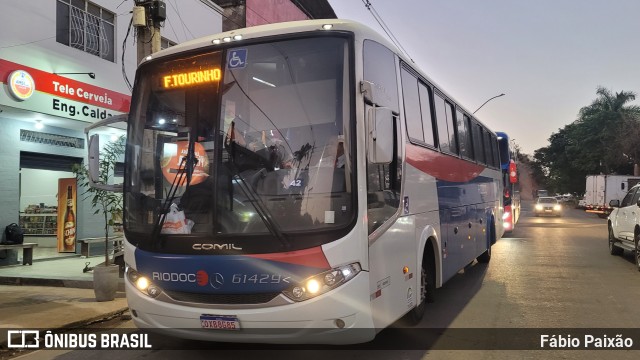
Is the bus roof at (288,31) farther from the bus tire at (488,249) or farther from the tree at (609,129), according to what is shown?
the tree at (609,129)

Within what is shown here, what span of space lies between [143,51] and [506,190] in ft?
46.8

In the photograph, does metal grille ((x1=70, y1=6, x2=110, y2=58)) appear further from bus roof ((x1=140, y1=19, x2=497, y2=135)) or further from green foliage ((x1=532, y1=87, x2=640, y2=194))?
green foliage ((x1=532, y1=87, x2=640, y2=194))

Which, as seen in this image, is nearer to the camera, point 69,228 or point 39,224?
point 69,228

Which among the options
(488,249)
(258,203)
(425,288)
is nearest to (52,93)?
(258,203)

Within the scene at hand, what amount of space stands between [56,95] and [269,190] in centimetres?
978

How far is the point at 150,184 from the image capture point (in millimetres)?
5059

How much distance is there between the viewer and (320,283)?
430 centimetres

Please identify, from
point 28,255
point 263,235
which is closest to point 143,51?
point 263,235

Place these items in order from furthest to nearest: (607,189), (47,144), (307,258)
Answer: (607,189), (47,144), (307,258)

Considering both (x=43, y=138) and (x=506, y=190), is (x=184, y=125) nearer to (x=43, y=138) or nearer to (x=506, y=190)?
(x=43, y=138)

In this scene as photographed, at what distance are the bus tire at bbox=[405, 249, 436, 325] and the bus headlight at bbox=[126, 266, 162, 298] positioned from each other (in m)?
2.97

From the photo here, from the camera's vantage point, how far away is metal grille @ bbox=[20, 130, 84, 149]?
41.4ft

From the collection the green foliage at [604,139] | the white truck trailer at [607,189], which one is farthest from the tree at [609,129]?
the white truck trailer at [607,189]

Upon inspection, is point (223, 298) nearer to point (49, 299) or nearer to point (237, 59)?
point (237, 59)
